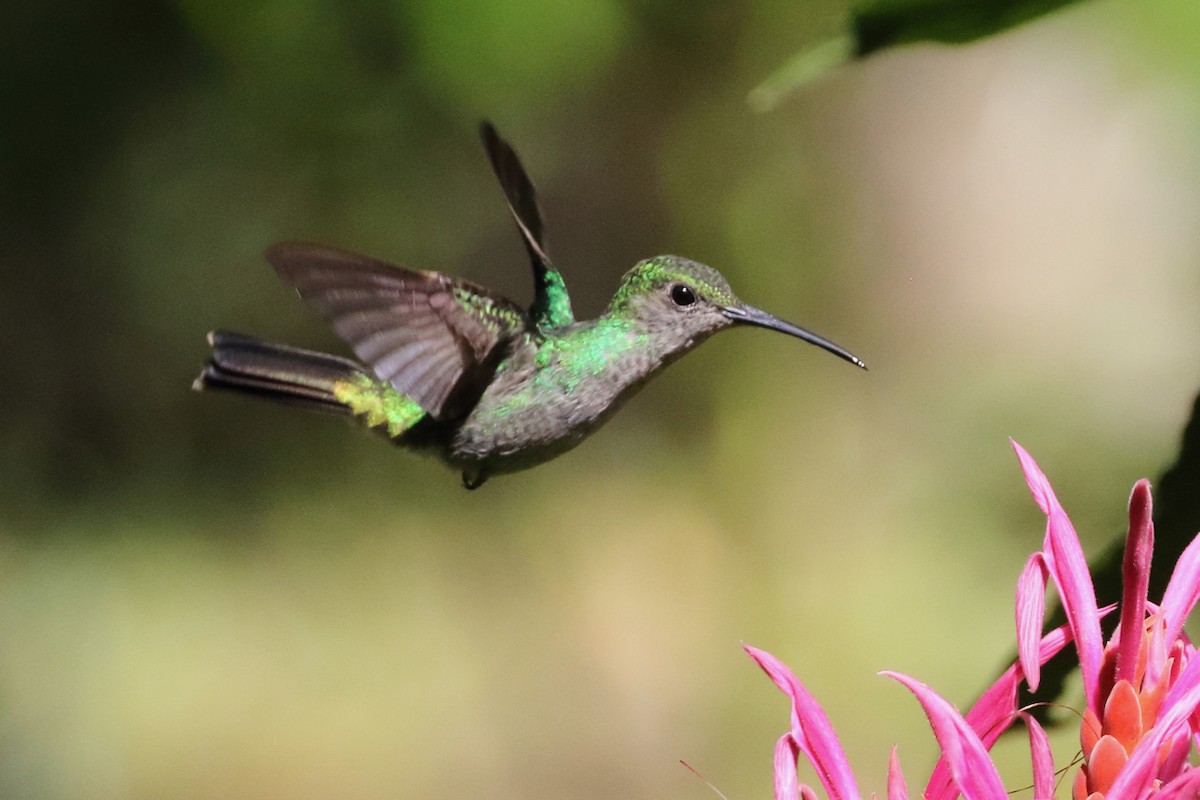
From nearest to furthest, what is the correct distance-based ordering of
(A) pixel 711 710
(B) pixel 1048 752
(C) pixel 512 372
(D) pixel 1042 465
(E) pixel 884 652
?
1. (B) pixel 1048 752
2. (C) pixel 512 372
3. (D) pixel 1042 465
4. (E) pixel 884 652
5. (A) pixel 711 710

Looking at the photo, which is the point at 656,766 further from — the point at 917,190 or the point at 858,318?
the point at 917,190

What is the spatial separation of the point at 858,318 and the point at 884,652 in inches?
21.0

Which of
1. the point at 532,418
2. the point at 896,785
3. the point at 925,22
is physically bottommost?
the point at 896,785

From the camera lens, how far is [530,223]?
803 mm

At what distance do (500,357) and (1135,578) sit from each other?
466 mm

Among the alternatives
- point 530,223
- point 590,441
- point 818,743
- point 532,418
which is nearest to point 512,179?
point 530,223

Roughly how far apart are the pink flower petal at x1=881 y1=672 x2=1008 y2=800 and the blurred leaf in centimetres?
26

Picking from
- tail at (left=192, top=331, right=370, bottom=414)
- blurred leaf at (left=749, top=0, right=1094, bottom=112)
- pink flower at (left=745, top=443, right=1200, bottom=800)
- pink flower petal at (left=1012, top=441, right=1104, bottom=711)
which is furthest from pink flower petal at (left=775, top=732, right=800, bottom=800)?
tail at (left=192, top=331, right=370, bottom=414)

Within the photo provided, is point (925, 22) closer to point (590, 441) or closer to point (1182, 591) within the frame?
point (1182, 591)

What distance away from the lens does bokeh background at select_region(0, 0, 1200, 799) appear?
169 centimetres

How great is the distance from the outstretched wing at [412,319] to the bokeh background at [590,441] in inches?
42.0

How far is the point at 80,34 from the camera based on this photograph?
6.18 feet

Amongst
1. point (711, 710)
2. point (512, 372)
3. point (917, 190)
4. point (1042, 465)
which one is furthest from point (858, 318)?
point (512, 372)

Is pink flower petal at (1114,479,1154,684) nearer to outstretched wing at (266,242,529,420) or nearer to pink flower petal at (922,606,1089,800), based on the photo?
pink flower petal at (922,606,1089,800)
